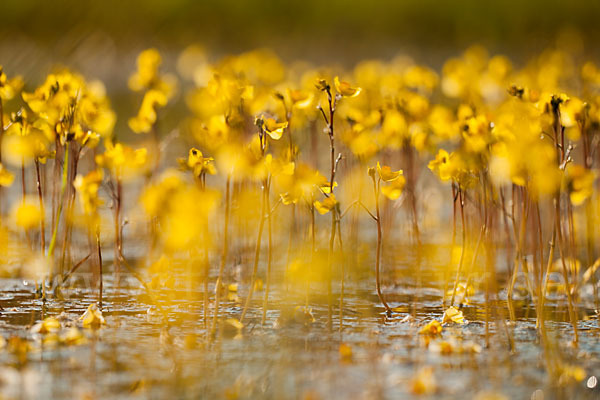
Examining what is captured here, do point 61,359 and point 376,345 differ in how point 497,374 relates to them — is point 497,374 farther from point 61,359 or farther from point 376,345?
point 61,359

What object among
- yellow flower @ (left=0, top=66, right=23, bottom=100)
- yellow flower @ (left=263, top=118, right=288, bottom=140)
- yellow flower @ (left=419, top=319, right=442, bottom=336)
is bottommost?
yellow flower @ (left=419, top=319, right=442, bottom=336)

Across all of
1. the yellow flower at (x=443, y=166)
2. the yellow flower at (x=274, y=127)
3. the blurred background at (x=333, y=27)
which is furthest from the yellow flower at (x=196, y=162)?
the blurred background at (x=333, y=27)

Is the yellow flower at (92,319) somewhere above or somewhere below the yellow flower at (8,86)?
below

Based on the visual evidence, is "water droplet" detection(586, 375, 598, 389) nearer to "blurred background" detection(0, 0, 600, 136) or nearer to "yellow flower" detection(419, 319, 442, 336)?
"yellow flower" detection(419, 319, 442, 336)

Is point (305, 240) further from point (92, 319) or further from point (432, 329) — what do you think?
point (92, 319)

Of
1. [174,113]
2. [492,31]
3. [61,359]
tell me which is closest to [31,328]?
[61,359]

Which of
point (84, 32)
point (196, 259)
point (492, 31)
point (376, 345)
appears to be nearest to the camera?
point (376, 345)

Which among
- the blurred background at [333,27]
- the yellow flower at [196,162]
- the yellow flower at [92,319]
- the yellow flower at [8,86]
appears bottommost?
the yellow flower at [92,319]

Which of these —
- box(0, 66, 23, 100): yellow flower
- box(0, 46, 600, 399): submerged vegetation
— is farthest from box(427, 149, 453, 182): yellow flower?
box(0, 66, 23, 100): yellow flower

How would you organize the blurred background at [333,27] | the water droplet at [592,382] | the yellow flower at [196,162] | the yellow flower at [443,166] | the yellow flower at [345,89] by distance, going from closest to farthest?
the water droplet at [592,382] → the yellow flower at [196,162] → the yellow flower at [345,89] → the yellow flower at [443,166] → the blurred background at [333,27]

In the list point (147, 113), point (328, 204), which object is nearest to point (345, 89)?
point (328, 204)

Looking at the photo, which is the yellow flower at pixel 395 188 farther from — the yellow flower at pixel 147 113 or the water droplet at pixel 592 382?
the yellow flower at pixel 147 113
